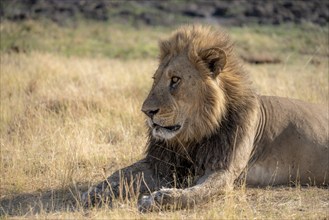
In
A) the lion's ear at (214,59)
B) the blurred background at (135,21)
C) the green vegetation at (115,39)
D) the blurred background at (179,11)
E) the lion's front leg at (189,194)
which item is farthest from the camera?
the blurred background at (179,11)

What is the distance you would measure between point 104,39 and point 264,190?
16.4 metres

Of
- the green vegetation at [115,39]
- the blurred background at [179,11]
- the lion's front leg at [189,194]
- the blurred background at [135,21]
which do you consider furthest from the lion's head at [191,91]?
the blurred background at [179,11]

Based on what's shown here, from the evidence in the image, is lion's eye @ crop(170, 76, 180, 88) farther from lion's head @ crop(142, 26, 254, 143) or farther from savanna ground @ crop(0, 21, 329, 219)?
savanna ground @ crop(0, 21, 329, 219)

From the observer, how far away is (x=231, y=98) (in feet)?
17.8

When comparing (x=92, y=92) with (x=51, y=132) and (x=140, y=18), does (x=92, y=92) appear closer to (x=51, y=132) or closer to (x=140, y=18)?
(x=51, y=132)

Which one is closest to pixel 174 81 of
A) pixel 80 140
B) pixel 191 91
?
pixel 191 91

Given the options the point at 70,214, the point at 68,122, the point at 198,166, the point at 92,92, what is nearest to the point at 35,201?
the point at 70,214

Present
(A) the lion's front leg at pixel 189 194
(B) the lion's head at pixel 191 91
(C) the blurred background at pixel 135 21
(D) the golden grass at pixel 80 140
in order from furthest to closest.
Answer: (C) the blurred background at pixel 135 21 → (B) the lion's head at pixel 191 91 → (D) the golden grass at pixel 80 140 → (A) the lion's front leg at pixel 189 194

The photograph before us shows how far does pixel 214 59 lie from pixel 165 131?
28.6 inches

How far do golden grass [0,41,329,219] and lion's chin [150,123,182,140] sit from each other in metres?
0.61

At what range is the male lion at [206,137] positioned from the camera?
5.17 meters

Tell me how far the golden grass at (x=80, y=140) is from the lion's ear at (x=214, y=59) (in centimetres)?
101

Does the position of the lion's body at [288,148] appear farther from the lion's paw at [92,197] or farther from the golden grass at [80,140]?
the lion's paw at [92,197]

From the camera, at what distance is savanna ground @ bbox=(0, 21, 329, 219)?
5066 mm
